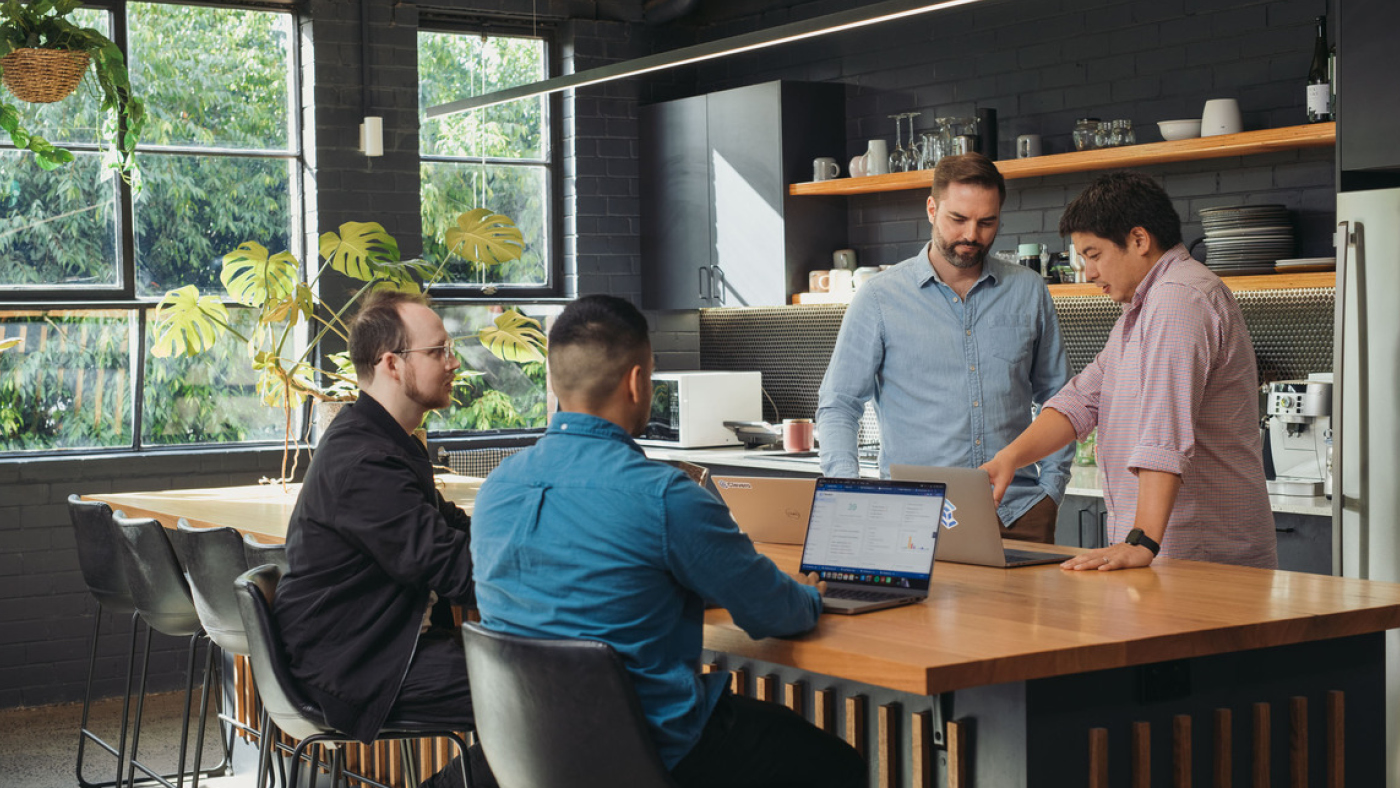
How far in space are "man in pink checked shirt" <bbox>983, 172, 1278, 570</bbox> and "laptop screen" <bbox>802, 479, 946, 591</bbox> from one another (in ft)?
1.46

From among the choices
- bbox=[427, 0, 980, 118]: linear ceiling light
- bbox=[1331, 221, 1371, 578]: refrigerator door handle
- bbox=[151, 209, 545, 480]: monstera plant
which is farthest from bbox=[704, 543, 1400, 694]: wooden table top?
bbox=[151, 209, 545, 480]: monstera plant

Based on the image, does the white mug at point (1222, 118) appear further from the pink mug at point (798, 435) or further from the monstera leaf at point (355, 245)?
the monstera leaf at point (355, 245)

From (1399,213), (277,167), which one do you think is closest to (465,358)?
(277,167)

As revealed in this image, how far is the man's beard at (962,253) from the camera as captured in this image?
11.7 ft

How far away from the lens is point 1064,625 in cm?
229

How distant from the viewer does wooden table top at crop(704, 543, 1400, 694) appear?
211cm

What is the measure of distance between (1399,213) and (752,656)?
2.84 metres

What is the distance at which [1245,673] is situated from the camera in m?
2.49

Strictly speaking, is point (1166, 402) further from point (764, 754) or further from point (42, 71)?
point (42, 71)

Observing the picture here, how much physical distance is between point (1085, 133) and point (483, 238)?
223 cm

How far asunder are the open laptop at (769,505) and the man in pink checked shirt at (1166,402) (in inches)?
16.2

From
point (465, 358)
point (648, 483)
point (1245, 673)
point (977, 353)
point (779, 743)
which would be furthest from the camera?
point (465, 358)

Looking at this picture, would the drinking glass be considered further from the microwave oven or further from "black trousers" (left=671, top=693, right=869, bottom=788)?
"black trousers" (left=671, top=693, right=869, bottom=788)

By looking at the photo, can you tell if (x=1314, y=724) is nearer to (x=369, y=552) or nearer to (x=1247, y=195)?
(x=369, y=552)
